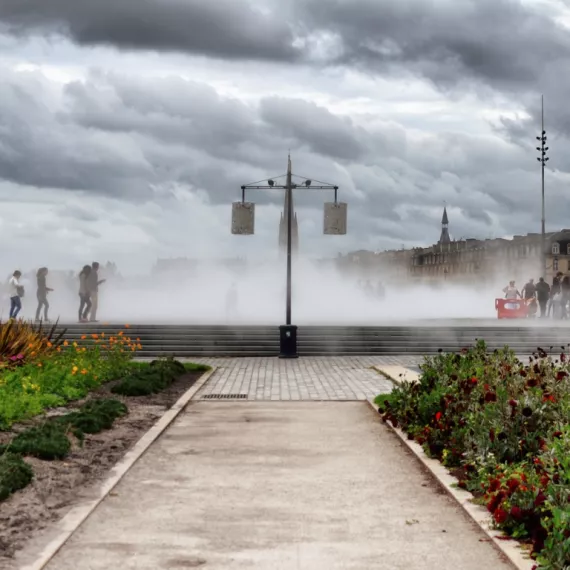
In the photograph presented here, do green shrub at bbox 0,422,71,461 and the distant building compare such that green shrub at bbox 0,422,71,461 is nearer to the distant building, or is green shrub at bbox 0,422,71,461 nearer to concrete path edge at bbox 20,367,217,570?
concrete path edge at bbox 20,367,217,570

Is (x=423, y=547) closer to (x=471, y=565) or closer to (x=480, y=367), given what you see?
(x=471, y=565)

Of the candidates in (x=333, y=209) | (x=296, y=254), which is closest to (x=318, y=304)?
(x=333, y=209)

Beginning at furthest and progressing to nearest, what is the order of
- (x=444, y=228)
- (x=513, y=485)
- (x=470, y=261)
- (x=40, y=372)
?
(x=444, y=228) → (x=470, y=261) → (x=40, y=372) → (x=513, y=485)

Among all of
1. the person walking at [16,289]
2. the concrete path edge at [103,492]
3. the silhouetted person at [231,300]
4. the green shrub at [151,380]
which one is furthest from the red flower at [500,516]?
the silhouetted person at [231,300]

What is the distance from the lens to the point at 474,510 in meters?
6.95

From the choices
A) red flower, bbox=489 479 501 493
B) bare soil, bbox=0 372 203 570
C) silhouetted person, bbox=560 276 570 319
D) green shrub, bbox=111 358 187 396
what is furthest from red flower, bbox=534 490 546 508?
silhouetted person, bbox=560 276 570 319

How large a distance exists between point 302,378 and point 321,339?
839 centimetres

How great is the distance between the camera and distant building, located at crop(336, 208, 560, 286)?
127562 millimetres

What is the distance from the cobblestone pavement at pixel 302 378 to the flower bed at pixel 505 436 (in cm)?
371

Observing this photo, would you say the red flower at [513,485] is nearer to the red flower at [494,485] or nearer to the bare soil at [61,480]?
the red flower at [494,485]

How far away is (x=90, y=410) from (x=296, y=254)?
112328 millimetres

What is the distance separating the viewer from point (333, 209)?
25812 millimetres

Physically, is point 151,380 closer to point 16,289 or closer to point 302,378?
point 302,378

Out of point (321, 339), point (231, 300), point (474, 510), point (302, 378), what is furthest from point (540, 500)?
point (231, 300)
